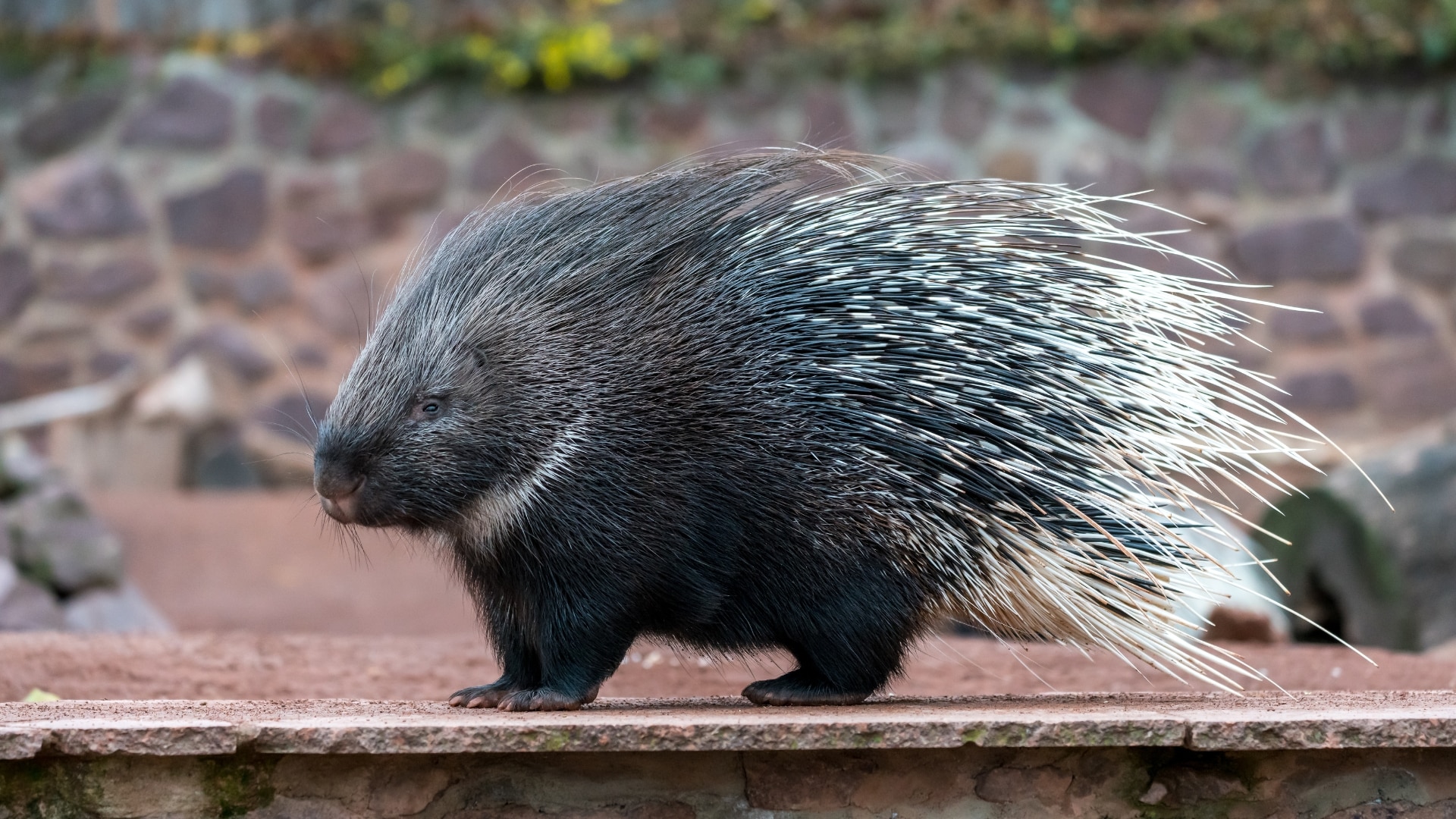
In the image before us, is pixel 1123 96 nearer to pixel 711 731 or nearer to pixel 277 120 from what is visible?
pixel 277 120

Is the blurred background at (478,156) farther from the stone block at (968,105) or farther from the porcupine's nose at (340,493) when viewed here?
the porcupine's nose at (340,493)

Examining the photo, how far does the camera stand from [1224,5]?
862 centimetres

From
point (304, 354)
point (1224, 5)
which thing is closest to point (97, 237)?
point (304, 354)

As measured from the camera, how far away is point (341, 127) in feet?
30.7

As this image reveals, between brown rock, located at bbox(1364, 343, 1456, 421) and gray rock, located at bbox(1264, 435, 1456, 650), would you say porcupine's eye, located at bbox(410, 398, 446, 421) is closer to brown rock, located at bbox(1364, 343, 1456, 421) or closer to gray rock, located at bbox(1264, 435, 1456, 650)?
gray rock, located at bbox(1264, 435, 1456, 650)

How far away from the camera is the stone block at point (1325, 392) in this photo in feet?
28.4

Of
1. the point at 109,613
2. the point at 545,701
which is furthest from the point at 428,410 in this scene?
the point at 109,613

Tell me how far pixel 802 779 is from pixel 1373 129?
7.06m

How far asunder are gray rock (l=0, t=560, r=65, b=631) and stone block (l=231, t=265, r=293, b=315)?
3.30 m

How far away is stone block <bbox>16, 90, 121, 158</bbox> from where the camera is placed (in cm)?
932

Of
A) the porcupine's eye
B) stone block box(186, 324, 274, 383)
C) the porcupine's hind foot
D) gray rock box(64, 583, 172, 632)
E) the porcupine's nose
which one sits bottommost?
stone block box(186, 324, 274, 383)

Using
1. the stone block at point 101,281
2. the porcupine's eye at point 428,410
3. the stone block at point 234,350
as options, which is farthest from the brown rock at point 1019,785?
the stone block at point 101,281

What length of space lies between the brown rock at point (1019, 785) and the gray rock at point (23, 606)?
4273 mm

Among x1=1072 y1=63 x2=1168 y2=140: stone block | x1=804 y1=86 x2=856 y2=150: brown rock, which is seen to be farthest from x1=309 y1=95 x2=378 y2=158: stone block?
x1=1072 y1=63 x2=1168 y2=140: stone block
